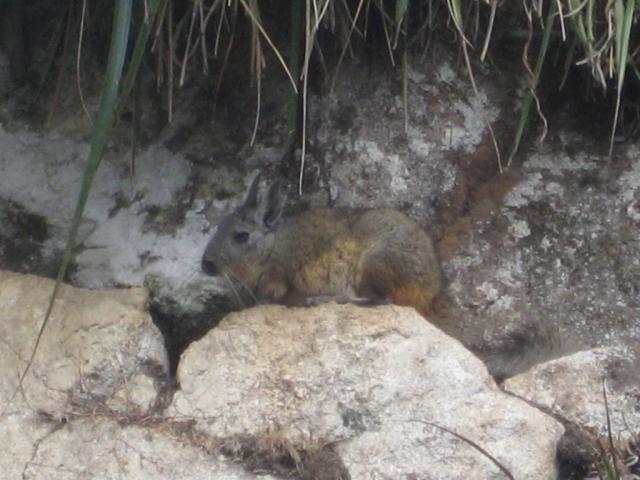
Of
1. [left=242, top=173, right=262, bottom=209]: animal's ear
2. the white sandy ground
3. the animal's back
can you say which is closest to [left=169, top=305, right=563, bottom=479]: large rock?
the animal's back

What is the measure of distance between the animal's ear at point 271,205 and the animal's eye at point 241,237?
90mm

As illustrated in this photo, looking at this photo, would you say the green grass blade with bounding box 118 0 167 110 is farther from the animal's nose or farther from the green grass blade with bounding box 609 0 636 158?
the green grass blade with bounding box 609 0 636 158

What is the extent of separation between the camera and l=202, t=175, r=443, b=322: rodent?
4910 mm

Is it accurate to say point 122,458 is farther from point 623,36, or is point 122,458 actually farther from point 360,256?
point 623,36

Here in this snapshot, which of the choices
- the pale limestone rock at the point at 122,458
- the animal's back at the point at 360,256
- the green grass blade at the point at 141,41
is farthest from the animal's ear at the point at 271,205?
the pale limestone rock at the point at 122,458

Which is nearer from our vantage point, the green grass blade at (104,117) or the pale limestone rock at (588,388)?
the green grass blade at (104,117)

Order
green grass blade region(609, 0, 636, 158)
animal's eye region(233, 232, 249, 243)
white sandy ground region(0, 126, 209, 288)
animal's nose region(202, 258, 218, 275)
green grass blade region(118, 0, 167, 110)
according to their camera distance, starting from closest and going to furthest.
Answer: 1. green grass blade region(118, 0, 167, 110)
2. green grass blade region(609, 0, 636, 158)
3. white sandy ground region(0, 126, 209, 288)
4. animal's nose region(202, 258, 218, 275)
5. animal's eye region(233, 232, 249, 243)

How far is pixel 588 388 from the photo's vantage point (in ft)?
13.8

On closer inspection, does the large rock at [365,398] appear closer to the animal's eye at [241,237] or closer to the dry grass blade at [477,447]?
the dry grass blade at [477,447]

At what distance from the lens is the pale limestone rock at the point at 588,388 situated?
4133 mm

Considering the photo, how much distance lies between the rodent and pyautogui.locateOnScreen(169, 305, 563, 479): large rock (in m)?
0.61

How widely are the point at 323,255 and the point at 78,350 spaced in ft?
4.31

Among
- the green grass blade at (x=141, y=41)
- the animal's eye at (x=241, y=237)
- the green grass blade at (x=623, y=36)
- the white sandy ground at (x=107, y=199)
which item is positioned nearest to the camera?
the green grass blade at (x=141, y=41)

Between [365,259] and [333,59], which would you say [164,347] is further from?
[333,59]
